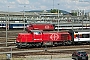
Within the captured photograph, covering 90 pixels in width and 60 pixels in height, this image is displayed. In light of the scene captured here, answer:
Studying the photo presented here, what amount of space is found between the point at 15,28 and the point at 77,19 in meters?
33.2

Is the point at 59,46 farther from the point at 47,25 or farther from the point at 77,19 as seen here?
the point at 77,19

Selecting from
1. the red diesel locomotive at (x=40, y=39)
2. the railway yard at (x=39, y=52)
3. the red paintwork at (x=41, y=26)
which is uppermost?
the red paintwork at (x=41, y=26)

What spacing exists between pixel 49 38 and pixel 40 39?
2.16 meters

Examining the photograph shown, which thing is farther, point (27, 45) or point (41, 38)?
point (41, 38)

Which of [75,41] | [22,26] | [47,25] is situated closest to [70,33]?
[75,41]

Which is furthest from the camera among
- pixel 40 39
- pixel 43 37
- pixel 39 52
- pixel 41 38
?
pixel 43 37

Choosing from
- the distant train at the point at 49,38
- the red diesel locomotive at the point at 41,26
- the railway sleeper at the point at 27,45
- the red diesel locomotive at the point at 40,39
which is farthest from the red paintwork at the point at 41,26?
the railway sleeper at the point at 27,45

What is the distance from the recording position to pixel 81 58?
29.4 m

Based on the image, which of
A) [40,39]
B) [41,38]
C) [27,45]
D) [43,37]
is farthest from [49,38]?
[27,45]

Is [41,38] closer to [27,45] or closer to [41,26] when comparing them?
[27,45]

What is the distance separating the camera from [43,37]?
4875 centimetres

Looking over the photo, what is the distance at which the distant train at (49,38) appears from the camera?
155 ft

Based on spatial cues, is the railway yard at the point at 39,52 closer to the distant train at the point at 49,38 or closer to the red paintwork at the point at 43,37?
the distant train at the point at 49,38

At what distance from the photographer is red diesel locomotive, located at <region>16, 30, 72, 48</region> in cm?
4725
